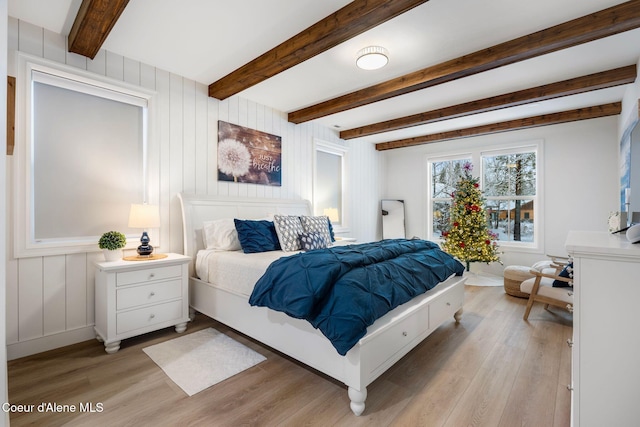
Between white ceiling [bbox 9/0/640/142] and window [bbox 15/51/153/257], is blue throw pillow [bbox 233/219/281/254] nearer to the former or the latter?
window [bbox 15/51/153/257]

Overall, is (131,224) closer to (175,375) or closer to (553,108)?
(175,375)

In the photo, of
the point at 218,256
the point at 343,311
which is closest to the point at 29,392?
the point at 218,256

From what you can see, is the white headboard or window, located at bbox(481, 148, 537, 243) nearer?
the white headboard

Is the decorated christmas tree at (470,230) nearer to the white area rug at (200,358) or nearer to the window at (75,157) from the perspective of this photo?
the white area rug at (200,358)

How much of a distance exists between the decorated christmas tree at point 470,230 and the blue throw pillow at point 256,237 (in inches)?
131

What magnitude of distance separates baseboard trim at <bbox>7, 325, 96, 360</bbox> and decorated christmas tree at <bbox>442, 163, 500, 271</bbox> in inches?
197

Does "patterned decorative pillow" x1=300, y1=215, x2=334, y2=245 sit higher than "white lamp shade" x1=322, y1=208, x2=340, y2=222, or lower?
lower

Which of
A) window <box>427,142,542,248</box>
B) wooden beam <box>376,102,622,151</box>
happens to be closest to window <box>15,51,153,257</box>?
wooden beam <box>376,102,622,151</box>

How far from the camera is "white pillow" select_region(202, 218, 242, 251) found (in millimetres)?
3156

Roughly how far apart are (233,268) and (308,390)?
1183 millimetres

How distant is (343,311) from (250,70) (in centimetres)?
247

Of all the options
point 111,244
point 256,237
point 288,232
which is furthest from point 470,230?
point 111,244

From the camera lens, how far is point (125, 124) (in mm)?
2953

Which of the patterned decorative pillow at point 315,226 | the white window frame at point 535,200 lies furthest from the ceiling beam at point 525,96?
the patterned decorative pillow at point 315,226
